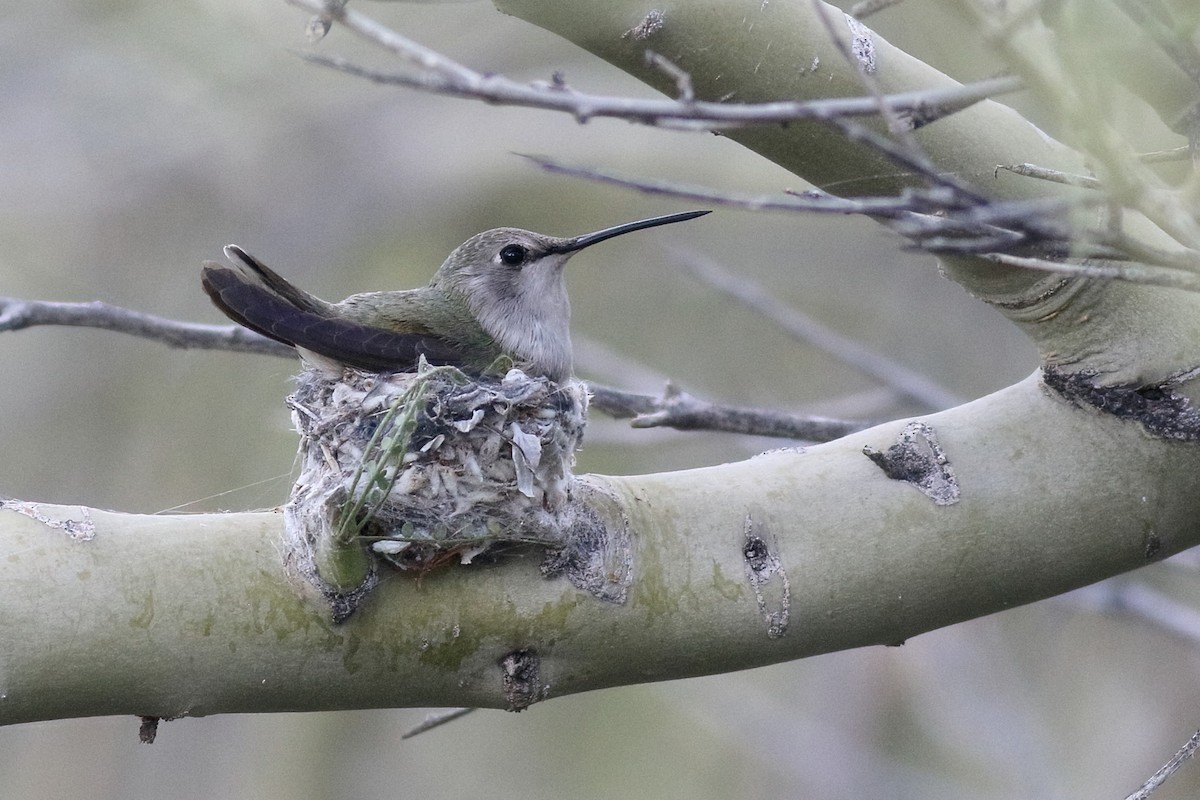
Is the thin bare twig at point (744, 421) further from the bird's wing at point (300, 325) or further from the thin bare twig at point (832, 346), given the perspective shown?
the thin bare twig at point (832, 346)

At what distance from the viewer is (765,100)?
1.90 m

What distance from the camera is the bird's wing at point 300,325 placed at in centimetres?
272

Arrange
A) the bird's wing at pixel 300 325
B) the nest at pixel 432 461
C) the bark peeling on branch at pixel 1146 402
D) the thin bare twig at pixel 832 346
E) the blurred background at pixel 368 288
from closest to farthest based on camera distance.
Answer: the nest at pixel 432 461
the bark peeling on branch at pixel 1146 402
the bird's wing at pixel 300 325
the thin bare twig at pixel 832 346
the blurred background at pixel 368 288

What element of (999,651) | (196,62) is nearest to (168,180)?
(196,62)

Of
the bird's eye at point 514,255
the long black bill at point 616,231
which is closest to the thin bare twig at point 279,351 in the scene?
the long black bill at point 616,231

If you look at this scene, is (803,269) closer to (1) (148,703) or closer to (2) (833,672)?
(2) (833,672)

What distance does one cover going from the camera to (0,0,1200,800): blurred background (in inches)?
277

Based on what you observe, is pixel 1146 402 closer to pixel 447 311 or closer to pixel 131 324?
pixel 447 311

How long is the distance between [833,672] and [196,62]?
5.54 meters

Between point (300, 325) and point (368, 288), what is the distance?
5.32m

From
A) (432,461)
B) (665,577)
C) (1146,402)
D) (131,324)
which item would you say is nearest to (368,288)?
(131,324)

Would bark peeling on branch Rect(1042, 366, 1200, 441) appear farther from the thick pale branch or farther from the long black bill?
the long black bill

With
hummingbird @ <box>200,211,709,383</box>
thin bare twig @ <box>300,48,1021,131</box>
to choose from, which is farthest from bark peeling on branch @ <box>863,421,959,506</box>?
thin bare twig @ <box>300,48,1021,131</box>

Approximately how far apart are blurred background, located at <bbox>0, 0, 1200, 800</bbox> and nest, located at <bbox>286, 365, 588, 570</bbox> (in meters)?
4.42
